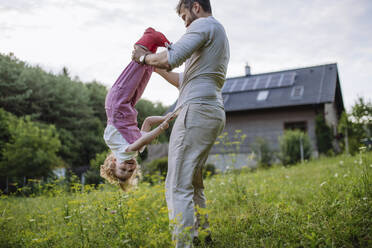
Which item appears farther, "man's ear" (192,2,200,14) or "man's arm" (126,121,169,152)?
"man's arm" (126,121,169,152)

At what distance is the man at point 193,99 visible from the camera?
2193mm

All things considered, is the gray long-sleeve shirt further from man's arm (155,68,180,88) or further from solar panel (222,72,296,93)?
solar panel (222,72,296,93)

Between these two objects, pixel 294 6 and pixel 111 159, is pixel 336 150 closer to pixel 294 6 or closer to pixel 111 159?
pixel 294 6

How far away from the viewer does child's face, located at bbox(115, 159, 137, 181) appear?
2.92 meters

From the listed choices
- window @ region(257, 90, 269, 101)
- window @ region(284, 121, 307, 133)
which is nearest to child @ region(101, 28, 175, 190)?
window @ region(284, 121, 307, 133)

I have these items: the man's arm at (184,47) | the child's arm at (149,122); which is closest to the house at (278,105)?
the child's arm at (149,122)

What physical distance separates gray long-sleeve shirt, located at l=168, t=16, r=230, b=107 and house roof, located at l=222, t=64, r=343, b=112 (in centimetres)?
1517

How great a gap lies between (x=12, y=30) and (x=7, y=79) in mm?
7555

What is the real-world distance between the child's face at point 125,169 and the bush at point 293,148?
1115 centimetres

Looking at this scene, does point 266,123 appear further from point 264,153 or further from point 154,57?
point 154,57

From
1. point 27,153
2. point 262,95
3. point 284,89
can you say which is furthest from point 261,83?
point 27,153

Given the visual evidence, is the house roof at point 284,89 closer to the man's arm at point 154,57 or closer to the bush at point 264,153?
the bush at point 264,153

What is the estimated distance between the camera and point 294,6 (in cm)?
851

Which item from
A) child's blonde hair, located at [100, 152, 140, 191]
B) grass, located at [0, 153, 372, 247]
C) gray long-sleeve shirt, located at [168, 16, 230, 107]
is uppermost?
gray long-sleeve shirt, located at [168, 16, 230, 107]
